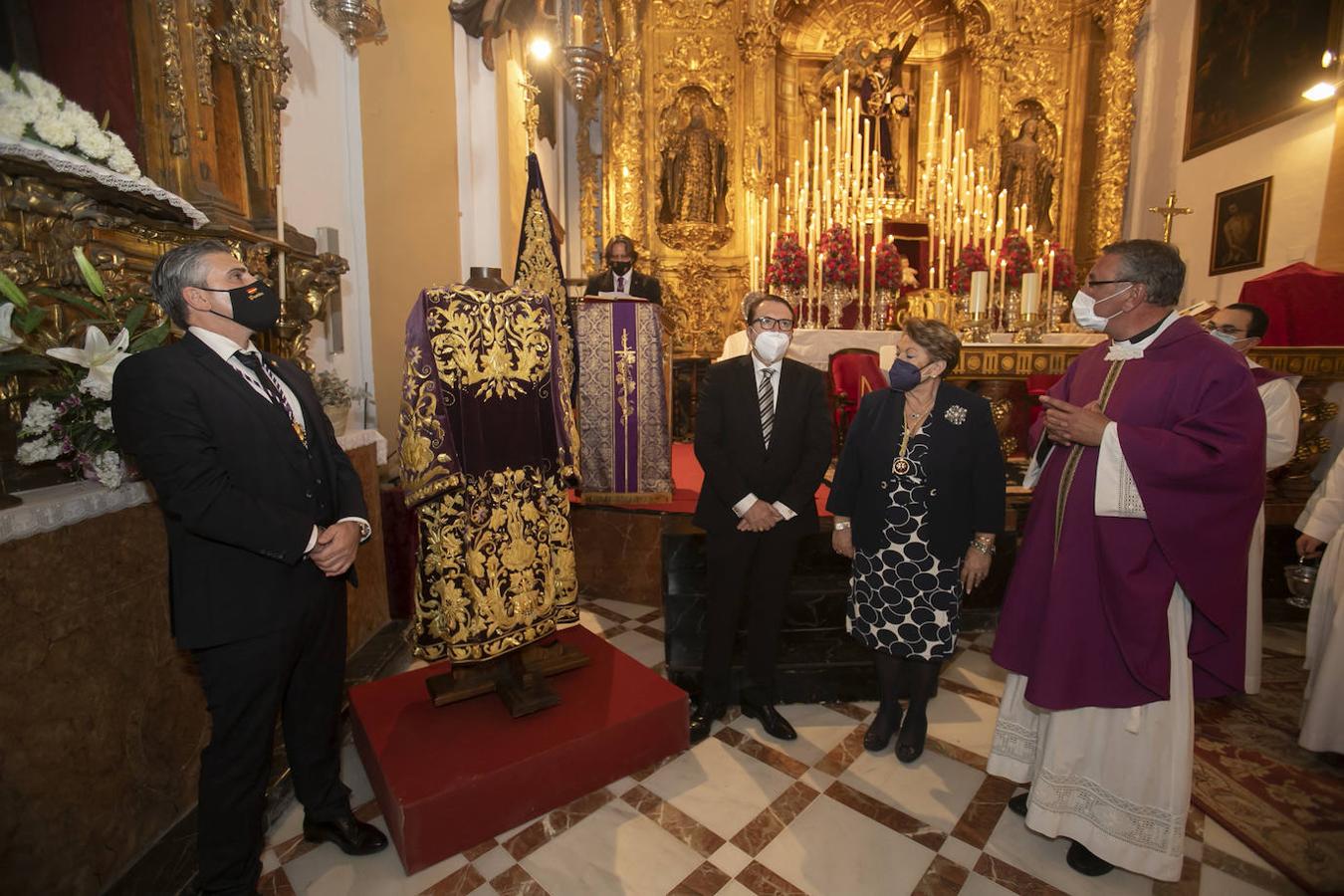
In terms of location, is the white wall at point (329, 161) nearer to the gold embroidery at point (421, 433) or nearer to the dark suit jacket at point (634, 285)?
the gold embroidery at point (421, 433)

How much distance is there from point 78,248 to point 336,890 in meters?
2.17

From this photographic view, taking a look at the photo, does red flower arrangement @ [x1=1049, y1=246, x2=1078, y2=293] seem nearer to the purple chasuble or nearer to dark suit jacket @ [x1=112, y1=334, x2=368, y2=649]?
the purple chasuble

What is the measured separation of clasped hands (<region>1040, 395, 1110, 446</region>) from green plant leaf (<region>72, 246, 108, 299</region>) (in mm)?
3013

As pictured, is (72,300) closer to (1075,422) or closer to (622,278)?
(1075,422)

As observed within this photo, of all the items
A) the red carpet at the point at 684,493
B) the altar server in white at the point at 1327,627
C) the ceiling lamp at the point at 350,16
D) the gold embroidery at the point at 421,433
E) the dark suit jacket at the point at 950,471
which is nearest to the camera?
the gold embroidery at the point at 421,433

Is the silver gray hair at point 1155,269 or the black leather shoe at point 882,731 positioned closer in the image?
the silver gray hair at point 1155,269

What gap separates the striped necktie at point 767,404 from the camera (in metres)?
2.70

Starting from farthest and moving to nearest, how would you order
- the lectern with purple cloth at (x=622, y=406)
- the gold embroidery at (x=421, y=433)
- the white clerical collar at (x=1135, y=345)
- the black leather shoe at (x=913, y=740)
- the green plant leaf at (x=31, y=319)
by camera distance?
1. the lectern with purple cloth at (x=622, y=406)
2. the black leather shoe at (x=913, y=740)
3. the gold embroidery at (x=421, y=433)
4. the white clerical collar at (x=1135, y=345)
5. the green plant leaf at (x=31, y=319)

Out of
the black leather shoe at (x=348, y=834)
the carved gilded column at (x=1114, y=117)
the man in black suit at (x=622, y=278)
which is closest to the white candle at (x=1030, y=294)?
the man in black suit at (x=622, y=278)

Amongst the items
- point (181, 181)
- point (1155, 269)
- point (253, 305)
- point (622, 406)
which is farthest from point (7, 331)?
point (1155, 269)

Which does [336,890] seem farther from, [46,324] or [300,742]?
[46,324]

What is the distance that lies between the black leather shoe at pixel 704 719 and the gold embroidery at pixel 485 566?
2.78 ft

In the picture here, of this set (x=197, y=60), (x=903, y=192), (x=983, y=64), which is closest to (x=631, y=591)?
(x=197, y=60)

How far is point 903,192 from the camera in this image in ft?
30.2
